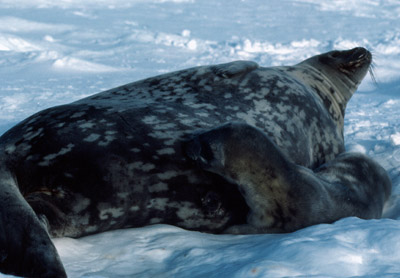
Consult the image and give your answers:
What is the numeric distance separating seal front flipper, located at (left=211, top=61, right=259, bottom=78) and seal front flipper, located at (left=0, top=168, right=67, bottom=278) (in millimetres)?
1362

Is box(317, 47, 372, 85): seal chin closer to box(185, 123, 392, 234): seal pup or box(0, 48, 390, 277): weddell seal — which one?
box(0, 48, 390, 277): weddell seal

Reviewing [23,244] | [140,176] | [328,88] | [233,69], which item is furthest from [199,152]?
[328,88]

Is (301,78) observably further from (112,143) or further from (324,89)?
→ (112,143)

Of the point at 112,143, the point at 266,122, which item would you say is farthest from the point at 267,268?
the point at 266,122

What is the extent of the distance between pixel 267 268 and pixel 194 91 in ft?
4.44

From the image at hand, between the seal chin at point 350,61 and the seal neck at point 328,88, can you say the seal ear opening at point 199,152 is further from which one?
the seal chin at point 350,61

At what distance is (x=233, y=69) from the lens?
274 cm

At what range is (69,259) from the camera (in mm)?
1725

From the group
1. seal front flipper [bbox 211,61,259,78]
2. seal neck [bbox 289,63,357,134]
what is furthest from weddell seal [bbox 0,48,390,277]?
seal neck [bbox 289,63,357,134]

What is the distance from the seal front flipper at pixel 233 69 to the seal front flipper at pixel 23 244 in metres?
1.36

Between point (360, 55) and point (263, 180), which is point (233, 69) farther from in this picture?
point (360, 55)

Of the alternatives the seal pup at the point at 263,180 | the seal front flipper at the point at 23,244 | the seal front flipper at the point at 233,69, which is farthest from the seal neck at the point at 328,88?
the seal front flipper at the point at 23,244

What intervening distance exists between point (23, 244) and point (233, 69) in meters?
1.57

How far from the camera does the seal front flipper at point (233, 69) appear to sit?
8.89 ft
